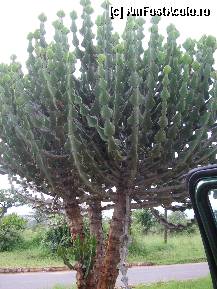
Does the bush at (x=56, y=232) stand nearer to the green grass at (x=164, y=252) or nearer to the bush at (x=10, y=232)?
the bush at (x=10, y=232)

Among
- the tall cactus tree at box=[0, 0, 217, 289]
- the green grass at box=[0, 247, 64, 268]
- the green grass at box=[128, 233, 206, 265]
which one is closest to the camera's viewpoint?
the tall cactus tree at box=[0, 0, 217, 289]

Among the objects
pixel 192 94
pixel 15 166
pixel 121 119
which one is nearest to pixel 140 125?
pixel 121 119

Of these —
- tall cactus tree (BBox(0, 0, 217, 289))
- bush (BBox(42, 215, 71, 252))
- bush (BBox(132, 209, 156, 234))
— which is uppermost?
bush (BBox(132, 209, 156, 234))

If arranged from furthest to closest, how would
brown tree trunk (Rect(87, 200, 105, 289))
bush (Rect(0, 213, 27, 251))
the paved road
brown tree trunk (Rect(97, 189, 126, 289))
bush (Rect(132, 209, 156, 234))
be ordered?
bush (Rect(132, 209, 156, 234))
bush (Rect(0, 213, 27, 251))
the paved road
brown tree trunk (Rect(87, 200, 105, 289))
brown tree trunk (Rect(97, 189, 126, 289))

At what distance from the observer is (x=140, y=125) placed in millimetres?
6223

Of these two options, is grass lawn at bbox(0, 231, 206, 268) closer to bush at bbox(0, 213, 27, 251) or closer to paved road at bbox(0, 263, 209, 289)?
bush at bbox(0, 213, 27, 251)

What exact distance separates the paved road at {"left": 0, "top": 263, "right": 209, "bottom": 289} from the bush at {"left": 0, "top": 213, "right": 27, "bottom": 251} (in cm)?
621

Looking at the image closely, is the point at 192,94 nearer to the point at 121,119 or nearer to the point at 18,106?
the point at 121,119

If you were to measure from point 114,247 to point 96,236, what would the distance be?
0.70 m

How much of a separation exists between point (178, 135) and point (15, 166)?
2.53 metres

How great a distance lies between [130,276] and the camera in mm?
13984

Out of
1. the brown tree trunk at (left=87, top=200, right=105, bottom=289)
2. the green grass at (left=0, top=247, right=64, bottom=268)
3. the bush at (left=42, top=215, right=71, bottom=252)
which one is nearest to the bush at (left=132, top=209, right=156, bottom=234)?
the bush at (left=42, top=215, right=71, bottom=252)

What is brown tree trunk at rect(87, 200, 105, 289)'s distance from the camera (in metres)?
7.45

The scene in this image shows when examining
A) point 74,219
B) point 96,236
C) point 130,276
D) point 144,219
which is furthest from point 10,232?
point 74,219
